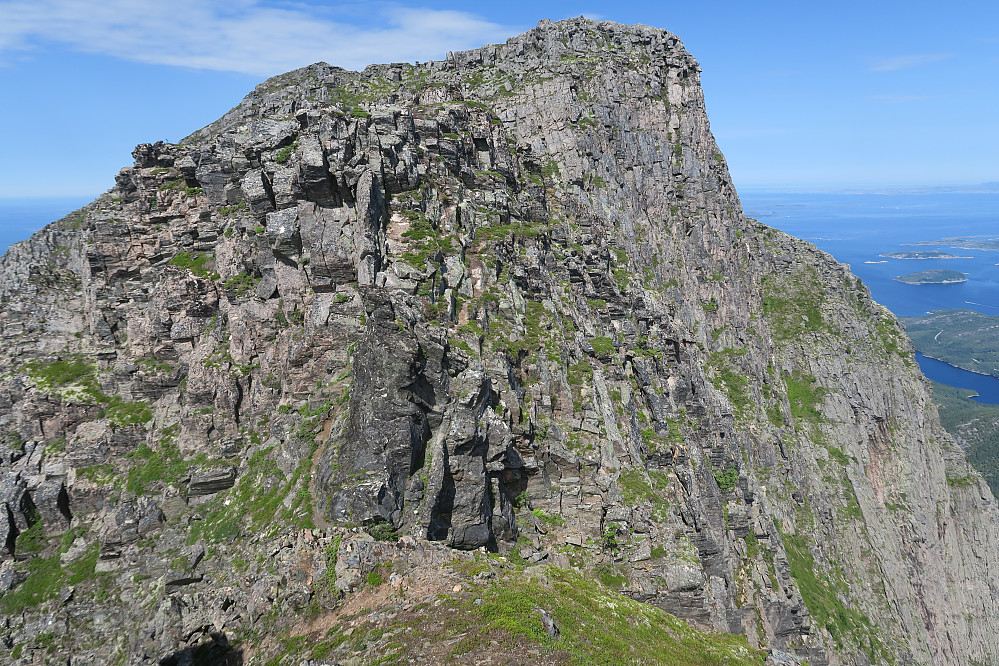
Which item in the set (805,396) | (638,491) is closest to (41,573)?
(638,491)

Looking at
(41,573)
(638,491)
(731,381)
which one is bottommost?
(731,381)

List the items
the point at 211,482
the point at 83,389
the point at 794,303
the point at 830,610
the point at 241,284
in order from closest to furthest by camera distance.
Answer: the point at 211,482, the point at 83,389, the point at 241,284, the point at 830,610, the point at 794,303

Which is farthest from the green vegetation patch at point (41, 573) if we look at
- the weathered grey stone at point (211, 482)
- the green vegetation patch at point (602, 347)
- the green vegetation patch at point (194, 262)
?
the green vegetation patch at point (602, 347)

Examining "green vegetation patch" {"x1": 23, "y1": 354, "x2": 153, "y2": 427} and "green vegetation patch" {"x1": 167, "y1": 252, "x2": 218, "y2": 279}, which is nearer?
"green vegetation patch" {"x1": 23, "y1": 354, "x2": 153, "y2": 427}

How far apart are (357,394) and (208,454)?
→ 12.9 metres

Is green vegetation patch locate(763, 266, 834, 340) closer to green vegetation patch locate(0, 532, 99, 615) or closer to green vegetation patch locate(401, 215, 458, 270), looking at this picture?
green vegetation patch locate(401, 215, 458, 270)

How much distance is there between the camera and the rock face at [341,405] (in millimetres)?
25766

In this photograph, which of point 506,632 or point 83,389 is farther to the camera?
point 83,389

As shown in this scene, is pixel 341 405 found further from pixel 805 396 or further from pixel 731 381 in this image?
pixel 805 396

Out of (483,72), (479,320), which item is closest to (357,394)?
(479,320)

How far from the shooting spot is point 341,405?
92.9ft

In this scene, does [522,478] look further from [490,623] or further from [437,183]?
[437,183]

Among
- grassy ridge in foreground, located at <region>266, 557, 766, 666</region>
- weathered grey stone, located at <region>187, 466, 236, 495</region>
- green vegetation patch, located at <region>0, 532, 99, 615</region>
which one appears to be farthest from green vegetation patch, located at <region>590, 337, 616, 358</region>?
green vegetation patch, located at <region>0, 532, 99, 615</region>

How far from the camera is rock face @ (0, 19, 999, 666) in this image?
84.5 feet
